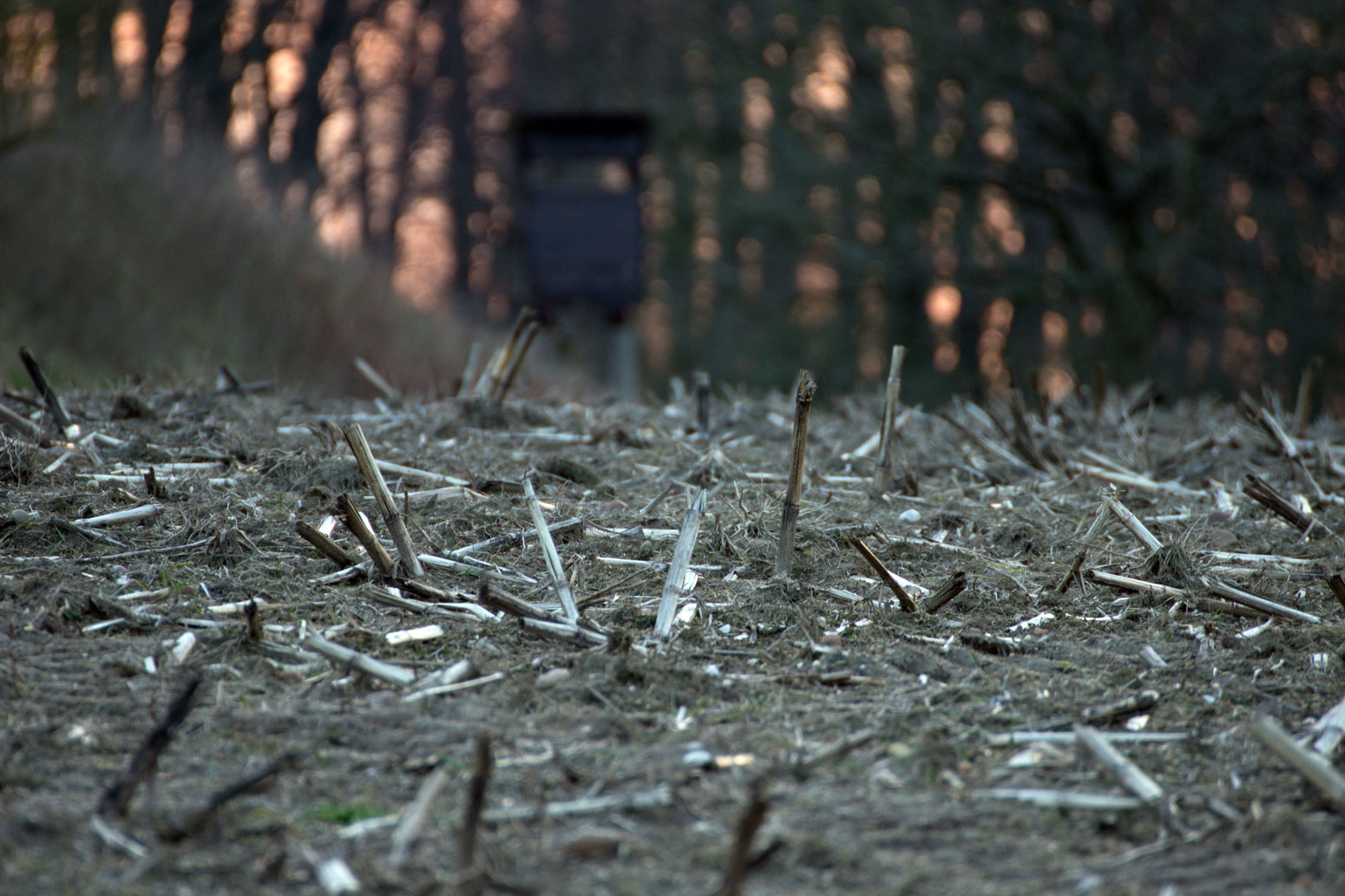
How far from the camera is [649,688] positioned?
7.45 feet

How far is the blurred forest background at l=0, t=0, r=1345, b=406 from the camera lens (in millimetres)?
10055

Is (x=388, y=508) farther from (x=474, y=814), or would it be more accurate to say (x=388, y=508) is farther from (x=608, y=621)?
(x=474, y=814)

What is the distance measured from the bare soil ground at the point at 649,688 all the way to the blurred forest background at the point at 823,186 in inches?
205

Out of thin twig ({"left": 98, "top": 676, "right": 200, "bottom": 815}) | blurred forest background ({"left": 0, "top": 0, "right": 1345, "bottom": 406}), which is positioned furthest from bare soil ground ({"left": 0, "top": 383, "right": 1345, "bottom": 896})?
blurred forest background ({"left": 0, "top": 0, "right": 1345, "bottom": 406})

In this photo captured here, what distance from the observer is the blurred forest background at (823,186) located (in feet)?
33.0

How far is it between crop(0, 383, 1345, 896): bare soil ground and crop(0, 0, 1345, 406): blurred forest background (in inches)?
205

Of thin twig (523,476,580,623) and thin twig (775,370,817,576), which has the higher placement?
thin twig (775,370,817,576)

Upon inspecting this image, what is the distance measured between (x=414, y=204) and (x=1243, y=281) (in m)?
17.7

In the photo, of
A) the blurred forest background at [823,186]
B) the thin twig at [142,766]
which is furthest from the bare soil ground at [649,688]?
the blurred forest background at [823,186]

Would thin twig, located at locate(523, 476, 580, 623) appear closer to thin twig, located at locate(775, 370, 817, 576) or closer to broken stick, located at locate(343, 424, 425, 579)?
broken stick, located at locate(343, 424, 425, 579)

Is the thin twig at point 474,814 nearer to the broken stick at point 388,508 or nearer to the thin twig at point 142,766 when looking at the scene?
the thin twig at point 142,766

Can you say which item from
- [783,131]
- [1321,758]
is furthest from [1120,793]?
[783,131]

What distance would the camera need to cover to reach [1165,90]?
14.3m

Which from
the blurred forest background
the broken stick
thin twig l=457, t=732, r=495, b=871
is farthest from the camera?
the blurred forest background
